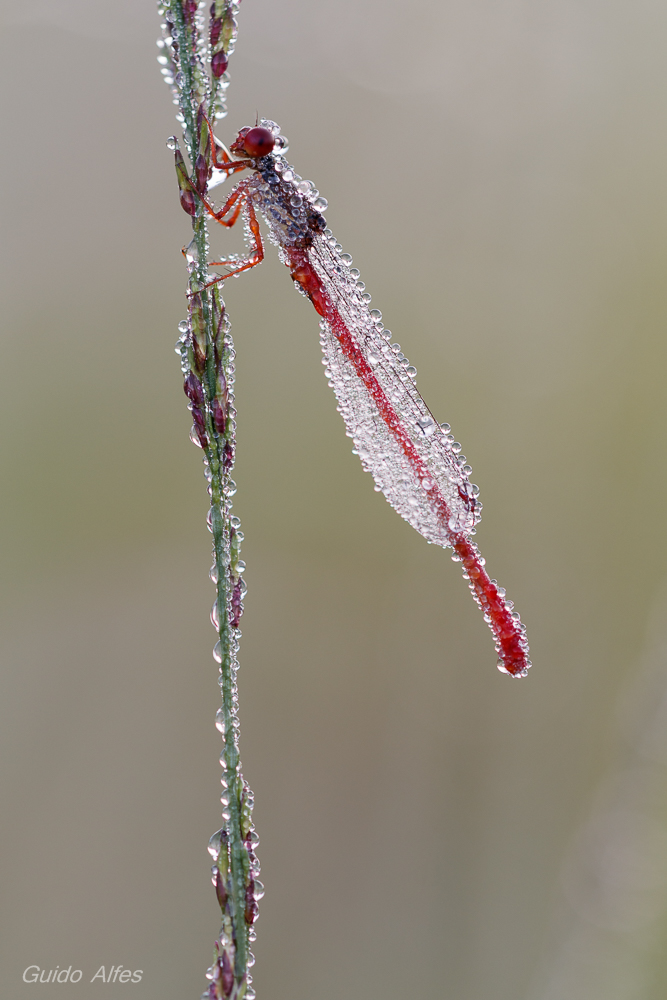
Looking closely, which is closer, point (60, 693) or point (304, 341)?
point (60, 693)

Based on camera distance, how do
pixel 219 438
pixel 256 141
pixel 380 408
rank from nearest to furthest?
pixel 219 438
pixel 256 141
pixel 380 408

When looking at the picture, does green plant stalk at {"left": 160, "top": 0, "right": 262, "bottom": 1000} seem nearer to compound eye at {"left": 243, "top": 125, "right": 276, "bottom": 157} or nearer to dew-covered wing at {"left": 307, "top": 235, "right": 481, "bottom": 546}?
compound eye at {"left": 243, "top": 125, "right": 276, "bottom": 157}

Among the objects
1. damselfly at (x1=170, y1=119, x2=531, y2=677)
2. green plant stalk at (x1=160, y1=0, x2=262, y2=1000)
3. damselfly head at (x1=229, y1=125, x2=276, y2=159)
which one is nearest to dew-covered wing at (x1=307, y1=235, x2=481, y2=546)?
damselfly at (x1=170, y1=119, x2=531, y2=677)

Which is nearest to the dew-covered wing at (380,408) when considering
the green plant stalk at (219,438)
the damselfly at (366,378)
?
the damselfly at (366,378)

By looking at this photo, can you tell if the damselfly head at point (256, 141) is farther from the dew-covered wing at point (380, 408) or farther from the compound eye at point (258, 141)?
the dew-covered wing at point (380, 408)

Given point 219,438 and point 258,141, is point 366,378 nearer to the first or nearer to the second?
point 258,141

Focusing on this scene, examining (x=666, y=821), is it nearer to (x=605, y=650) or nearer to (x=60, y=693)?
(x=605, y=650)

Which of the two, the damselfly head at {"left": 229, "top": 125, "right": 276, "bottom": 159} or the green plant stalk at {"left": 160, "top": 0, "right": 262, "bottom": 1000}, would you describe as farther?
the damselfly head at {"left": 229, "top": 125, "right": 276, "bottom": 159}

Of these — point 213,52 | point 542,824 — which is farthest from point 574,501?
point 213,52

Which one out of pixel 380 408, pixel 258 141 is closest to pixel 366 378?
pixel 380 408
